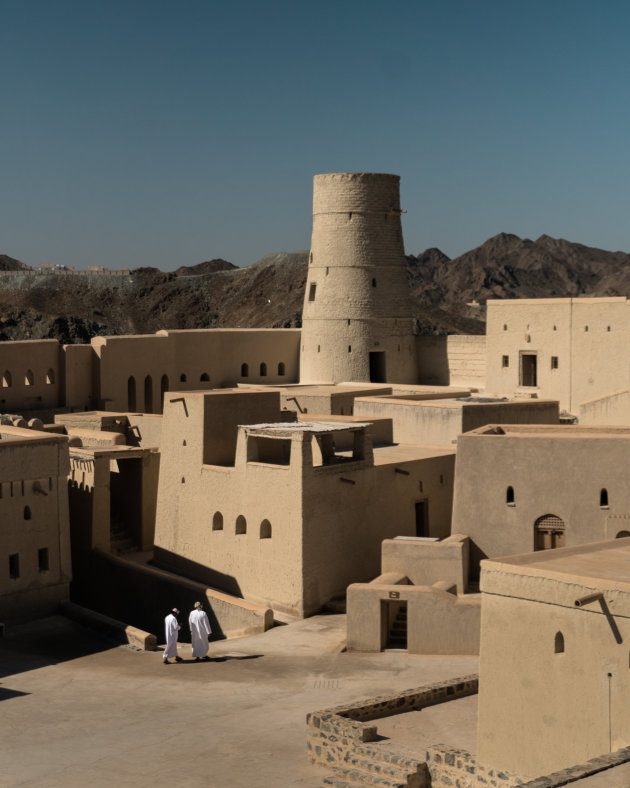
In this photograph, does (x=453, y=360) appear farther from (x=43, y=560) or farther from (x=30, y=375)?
(x=43, y=560)

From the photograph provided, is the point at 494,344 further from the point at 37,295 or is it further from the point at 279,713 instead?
the point at 37,295

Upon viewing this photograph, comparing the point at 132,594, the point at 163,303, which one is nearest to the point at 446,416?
the point at 132,594

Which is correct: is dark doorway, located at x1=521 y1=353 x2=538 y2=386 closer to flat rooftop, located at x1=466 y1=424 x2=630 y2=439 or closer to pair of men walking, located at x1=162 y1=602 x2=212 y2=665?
flat rooftop, located at x1=466 y1=424 x2=630 y2=439

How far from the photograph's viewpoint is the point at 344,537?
63.0 feet

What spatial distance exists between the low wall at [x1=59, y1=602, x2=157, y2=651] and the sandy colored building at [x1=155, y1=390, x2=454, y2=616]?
7.30ft

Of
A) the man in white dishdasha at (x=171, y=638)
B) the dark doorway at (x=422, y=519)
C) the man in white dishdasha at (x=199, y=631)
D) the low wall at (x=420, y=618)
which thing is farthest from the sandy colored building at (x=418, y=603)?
the dark doorway at (x=422, y=519)

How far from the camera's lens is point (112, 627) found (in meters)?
18.1

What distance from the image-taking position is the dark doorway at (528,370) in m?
27.6

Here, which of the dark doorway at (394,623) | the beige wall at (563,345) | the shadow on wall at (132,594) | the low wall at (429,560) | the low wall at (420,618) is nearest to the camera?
the low wall at (420,618)

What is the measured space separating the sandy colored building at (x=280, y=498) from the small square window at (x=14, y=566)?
3220 millimetres

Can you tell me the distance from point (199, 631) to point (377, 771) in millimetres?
5129

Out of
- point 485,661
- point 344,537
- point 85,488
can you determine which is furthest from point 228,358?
point 485,661

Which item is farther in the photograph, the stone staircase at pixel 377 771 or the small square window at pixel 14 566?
the small square window at pixel 14 566

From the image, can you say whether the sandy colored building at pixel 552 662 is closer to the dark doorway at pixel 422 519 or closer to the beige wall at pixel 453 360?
the dark doorway at pixel 422 519
